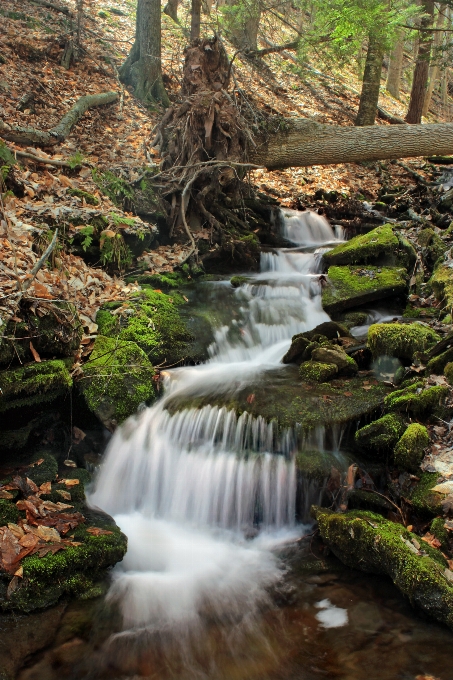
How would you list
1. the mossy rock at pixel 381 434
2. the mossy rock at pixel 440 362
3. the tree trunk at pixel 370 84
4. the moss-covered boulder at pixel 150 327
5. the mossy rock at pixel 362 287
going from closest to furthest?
the mossy rock at pixel 381 434 < the mossy rock at pixel 440 362 < the moss-covered boulder at pixel 150 327 < the mossy rock at pixel 362 287 < the tree trunk at pixel 370 84

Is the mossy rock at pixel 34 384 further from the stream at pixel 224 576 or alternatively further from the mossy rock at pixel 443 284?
the mossy rock at pixel 443 284

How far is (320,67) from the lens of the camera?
2130 centimetres

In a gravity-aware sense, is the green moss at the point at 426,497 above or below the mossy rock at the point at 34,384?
below

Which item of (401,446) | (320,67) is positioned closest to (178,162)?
(401,446)

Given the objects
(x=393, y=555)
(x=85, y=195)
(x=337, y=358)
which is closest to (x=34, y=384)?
(x=337, y=358)

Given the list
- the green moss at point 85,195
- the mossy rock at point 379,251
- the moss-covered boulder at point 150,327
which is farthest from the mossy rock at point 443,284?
the green moss at point 85,195

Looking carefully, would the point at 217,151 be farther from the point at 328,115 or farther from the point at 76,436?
the point at 328,115

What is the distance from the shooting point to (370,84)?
1459 cm

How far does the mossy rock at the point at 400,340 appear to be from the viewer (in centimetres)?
577

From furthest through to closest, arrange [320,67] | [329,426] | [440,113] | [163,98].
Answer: [440,113]
[320,67]
[163,98]
[329,426]

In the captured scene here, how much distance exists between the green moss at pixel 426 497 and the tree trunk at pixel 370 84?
45.1 feet

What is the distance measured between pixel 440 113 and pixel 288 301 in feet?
73.9

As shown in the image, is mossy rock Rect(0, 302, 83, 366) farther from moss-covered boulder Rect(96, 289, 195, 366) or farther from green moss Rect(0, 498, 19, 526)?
green moss Rect(0, 498, 19, 526)

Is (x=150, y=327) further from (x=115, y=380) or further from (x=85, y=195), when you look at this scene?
(x=85, y=195)
